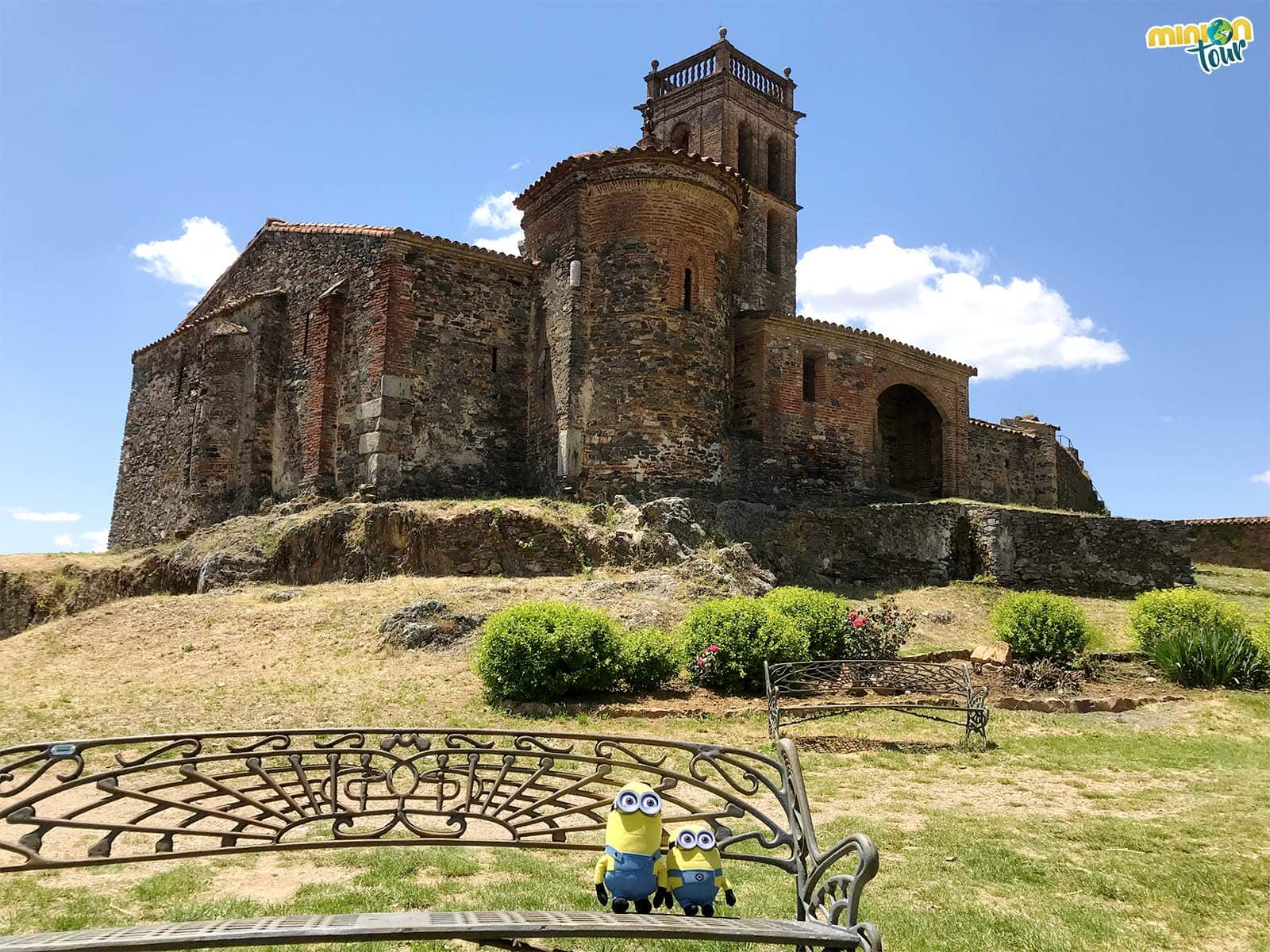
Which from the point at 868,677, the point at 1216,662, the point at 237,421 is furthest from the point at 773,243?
the point at 868,677

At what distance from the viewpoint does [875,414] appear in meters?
22.1

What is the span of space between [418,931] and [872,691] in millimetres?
9384

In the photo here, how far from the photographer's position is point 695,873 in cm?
332

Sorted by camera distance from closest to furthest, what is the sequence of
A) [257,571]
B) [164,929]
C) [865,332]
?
[164,929], [257,571], [865,332]

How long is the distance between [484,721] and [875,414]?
15.5 metres

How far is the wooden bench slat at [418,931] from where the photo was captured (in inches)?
90.1

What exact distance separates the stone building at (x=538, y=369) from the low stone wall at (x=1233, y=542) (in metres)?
12.0

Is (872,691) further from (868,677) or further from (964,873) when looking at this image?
(964,873)

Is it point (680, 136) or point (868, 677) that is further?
point (680, 136)

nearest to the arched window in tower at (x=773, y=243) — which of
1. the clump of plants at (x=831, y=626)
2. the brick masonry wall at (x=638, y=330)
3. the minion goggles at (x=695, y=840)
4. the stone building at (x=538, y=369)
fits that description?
the stone building at (x=538, y=369)

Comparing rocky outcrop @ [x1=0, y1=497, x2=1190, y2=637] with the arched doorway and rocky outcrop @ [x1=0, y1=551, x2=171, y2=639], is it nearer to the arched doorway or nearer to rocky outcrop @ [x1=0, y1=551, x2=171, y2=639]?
rocky outcrop @ [x1=0, y1=551, x2=171, y2=639]

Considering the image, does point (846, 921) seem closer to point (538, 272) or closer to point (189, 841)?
point (189, 841)

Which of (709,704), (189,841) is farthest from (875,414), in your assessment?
(189,841)

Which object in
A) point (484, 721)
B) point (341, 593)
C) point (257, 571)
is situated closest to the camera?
point (484, 721)
